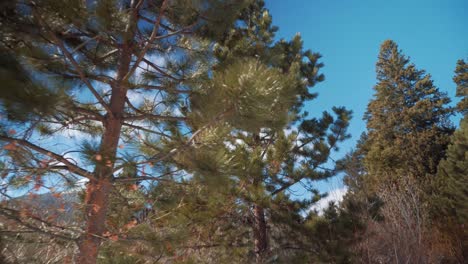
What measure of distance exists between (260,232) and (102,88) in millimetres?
3448

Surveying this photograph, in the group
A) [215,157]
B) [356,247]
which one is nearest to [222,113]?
[215,157]

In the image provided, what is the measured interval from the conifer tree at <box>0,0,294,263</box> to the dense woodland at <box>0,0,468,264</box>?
0.01 metres

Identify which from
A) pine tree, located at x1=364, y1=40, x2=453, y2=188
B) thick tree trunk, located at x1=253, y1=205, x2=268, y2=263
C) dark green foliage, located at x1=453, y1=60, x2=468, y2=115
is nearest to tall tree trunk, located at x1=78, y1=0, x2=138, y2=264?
thick tree trunk, located at x1=253, y1=205, x2=268, y2=263

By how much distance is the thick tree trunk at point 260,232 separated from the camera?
4.92m

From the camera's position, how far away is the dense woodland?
1.79 metres

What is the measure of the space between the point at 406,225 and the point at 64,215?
264 inches

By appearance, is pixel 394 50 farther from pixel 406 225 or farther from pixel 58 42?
pixel 58 42

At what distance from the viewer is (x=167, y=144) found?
2.63m

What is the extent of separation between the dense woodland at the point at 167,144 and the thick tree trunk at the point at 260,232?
2 centimetres

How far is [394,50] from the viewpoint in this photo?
62.0 feet

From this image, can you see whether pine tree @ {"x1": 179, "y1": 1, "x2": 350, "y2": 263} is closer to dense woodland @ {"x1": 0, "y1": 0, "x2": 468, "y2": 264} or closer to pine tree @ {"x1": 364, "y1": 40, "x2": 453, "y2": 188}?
dense woodland @ {"x1": 0, "y1": 0, "x2": 468, "y2": 264}

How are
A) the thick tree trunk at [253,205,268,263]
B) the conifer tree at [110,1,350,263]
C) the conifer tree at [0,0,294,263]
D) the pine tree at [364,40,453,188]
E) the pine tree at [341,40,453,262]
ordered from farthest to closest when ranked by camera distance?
1. the pine tree at [364,40,453,188]
2. the pine tree at [341,40,453,262]
3. the thick tree trunk at [253,205,268,263]
4. the conifer tree at [110,1,350,263]
5. the conifer tree at [0,0,294,263]

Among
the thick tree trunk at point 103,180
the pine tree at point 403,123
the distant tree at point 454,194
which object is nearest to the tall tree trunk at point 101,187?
the thick tree trunk at point 103,180

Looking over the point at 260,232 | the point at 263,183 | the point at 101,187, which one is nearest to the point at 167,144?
the point at 101,187
